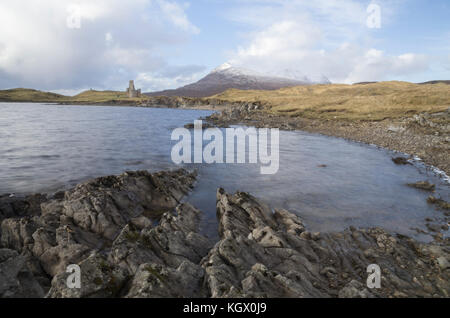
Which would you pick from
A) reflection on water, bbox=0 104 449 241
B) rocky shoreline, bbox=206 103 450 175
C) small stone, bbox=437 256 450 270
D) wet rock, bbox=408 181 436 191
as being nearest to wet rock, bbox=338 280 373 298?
small stone, bbox=437 256 450 270

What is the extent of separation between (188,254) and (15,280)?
6068 mm

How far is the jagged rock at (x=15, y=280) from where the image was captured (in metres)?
8.01

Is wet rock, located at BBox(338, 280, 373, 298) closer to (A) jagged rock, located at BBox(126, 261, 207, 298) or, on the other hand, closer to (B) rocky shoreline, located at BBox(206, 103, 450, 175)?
(A) jagged rock, located at BBox(126, 261, 207, 298)

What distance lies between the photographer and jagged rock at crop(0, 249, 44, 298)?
8.01 m

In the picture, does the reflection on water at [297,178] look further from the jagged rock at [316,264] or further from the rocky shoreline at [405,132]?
the rocky shoreline at [405,132]

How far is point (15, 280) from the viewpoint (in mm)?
8375

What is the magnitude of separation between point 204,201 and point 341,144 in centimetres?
3568

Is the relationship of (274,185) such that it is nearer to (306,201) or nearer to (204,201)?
(306,201)

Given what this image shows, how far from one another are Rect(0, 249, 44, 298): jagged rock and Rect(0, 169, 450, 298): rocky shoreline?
3cm

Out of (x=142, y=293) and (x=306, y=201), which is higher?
(x=142, y=293)

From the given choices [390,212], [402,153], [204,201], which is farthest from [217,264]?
[402,153]

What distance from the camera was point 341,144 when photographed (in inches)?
1841

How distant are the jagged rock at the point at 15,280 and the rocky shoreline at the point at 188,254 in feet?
0.10

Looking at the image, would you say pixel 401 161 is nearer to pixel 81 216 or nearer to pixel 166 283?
pixel 166 283
